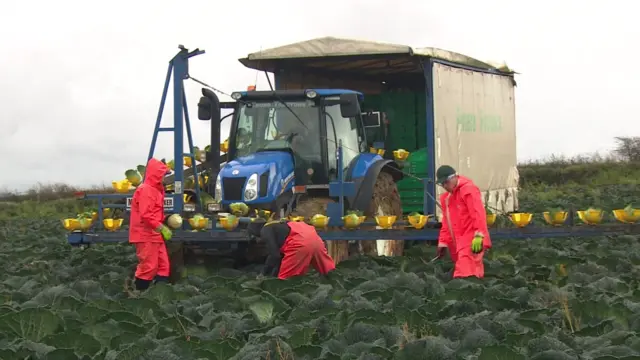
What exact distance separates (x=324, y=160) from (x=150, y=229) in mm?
2527

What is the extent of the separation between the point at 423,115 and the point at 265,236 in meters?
5.80

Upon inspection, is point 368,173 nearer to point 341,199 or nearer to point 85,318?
point 341,199

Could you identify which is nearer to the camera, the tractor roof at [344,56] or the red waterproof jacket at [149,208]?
the red waterproof jacket at [149,208]

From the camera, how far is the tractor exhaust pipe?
1084cm

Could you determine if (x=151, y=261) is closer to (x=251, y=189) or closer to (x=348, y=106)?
(x=251, y=189)

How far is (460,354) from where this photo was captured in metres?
5.86

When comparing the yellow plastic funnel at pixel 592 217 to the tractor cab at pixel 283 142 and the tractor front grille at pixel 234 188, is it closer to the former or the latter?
the tractor cab at pixel 283 142

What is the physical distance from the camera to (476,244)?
8.57 metres

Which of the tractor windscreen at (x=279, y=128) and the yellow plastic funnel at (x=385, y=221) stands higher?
the tractor windscreen at (x=279, y=128)

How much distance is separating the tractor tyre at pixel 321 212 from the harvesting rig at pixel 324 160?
1 centimetres

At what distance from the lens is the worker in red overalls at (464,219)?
8.80m

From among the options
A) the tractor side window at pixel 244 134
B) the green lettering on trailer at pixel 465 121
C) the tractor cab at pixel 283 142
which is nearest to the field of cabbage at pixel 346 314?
the tractor cab at pixel 283 142

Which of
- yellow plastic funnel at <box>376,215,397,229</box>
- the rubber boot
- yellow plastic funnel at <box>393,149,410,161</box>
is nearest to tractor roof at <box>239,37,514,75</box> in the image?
yellow plastic funnel at <box>393,149,410,161</box>

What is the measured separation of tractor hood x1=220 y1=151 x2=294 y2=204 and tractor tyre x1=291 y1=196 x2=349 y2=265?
1.03 feet
